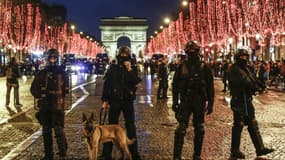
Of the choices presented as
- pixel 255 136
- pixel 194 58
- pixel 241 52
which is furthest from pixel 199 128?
pixel 241 52

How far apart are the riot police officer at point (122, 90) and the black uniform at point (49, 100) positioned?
2.73 feet

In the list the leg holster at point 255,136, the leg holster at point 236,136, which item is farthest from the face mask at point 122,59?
the leg holster at point 255,136

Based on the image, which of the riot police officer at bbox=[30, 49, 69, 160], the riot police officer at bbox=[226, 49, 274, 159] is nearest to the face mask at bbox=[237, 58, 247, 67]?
the riot police officer at bbox=[226, 49, 274, 159]

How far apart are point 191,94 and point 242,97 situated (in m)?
1.41

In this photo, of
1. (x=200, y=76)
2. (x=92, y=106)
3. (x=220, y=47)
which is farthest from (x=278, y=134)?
(x=220, y=47)

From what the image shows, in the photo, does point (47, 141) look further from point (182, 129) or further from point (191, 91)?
point (191, 91)

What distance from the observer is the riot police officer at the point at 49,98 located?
33.8 feet

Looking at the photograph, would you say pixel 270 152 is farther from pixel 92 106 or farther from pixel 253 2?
pixel 253 2

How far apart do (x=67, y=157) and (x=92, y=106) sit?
11.9m

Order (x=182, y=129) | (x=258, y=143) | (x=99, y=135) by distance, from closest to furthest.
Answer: (x=99, y=135) < (x=182, y=129) < (x=258, y=143)

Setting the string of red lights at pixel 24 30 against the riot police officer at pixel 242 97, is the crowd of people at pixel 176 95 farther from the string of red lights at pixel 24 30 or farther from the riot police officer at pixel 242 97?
the string of red lights at pixel 24 30

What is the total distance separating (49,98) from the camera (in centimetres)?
1034

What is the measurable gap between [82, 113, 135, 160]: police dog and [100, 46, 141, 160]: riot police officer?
427 mm

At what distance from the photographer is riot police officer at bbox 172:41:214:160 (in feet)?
31.4
